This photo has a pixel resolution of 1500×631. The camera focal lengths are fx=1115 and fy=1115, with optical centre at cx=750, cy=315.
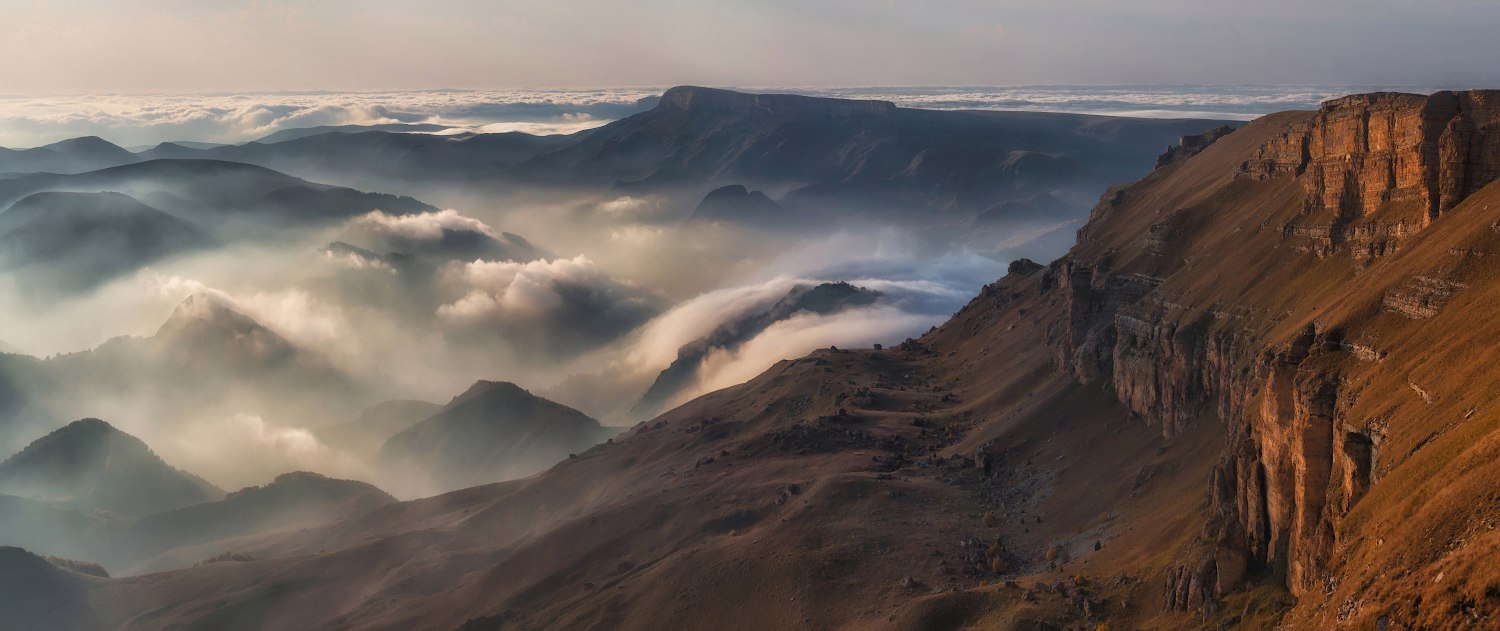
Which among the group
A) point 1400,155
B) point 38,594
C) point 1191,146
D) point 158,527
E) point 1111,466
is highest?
point 1400,155

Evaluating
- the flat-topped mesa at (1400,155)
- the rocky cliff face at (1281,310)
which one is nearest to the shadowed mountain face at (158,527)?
the rocky cliff face at (1281,310)

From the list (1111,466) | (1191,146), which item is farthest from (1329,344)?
(1191,146)

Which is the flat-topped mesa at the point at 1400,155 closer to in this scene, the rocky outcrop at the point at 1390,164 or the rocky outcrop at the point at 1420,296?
the rocky outcrop at the point at 1390,164

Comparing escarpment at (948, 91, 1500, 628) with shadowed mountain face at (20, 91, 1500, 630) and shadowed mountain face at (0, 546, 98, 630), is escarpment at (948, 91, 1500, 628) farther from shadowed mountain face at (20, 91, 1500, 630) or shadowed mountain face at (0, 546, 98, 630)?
shadowed mountain face at (0, 546, 98, 630)

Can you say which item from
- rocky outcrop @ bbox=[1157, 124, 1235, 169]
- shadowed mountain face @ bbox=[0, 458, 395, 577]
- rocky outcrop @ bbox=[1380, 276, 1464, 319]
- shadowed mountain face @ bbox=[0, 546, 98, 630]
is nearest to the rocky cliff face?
rocky outcrop @ bbox=[1380, 276, 1464, 319]

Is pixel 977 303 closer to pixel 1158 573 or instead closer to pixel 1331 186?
pixel 1331 186

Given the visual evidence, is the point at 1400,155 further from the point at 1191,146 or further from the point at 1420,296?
the point at 1191,146

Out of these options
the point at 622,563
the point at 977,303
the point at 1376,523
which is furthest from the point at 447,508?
the point at 1376,523
